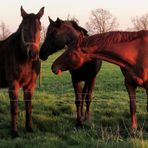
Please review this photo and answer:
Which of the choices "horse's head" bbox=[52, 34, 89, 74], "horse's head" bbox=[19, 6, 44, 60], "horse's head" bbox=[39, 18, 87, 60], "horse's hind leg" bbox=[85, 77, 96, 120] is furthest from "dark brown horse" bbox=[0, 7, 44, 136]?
"horse's hind leg" bbox=[85, 77, 96, 120]

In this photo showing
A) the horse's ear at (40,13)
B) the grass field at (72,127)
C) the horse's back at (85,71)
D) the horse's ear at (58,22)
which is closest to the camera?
the grass field at (72,127)

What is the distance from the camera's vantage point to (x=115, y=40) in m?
6.10

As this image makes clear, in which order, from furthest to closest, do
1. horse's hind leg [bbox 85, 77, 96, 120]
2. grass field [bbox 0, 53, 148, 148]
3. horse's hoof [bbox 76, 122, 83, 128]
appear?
1. horse's hind leg [bbox 85, 77, 96, 120]
2. horse's hoof [bbox 76, 122, 83, 128]
3. grass field [bbox 0, 53, 148, 148]

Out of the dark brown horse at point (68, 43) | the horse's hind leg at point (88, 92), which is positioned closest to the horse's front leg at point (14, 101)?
the dark brown horse at point (68, 43)

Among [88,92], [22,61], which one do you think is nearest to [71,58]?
[22,61]

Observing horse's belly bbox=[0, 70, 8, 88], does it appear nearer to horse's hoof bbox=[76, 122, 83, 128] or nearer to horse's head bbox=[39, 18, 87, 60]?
horse's head bbox=[39, 18, 87, 60]

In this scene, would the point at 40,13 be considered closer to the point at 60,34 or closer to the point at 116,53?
the point at 60,34

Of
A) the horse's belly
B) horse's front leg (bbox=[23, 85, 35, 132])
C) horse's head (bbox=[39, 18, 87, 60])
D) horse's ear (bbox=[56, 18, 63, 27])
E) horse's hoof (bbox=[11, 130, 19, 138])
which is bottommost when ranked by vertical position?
horse's hoof (bbox=[11, 130, 19, 138])

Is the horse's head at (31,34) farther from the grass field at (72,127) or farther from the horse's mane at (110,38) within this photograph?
the grass field at (72,127)

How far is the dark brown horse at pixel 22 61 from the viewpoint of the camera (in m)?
6.33

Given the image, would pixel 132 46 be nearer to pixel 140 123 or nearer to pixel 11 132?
pixel 140 123

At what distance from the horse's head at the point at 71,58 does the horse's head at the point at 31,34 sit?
1.71 ft

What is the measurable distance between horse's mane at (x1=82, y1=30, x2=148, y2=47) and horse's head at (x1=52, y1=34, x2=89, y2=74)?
5.6 inches

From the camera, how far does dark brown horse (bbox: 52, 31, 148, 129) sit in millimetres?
5949
